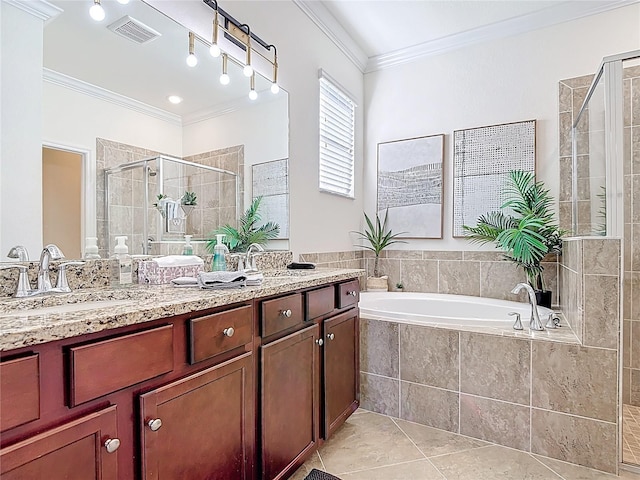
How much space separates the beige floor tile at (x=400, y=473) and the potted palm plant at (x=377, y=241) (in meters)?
1.74

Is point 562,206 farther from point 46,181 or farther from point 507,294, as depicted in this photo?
point 46,181

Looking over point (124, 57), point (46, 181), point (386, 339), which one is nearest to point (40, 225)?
point (46, 181)

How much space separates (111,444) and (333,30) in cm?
307

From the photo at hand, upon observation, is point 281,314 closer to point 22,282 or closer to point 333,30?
point 22,282

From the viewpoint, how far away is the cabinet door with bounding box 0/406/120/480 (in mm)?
723

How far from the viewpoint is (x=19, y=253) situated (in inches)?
46.8

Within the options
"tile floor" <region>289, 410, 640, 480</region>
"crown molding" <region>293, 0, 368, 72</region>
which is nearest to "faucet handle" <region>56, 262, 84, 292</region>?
"tile floor" <region>289, 410, 640, 480</region>

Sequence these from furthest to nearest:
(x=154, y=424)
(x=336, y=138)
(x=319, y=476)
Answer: (x=336, y=138), (x=319, y=476), (x=154, y=424)

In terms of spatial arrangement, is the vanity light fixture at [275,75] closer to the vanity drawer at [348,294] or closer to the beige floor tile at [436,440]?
the vanity drawer at [348,294]

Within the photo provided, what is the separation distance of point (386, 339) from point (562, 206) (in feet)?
5.60

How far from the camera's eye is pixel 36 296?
115 centimetres

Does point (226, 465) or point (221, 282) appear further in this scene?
point (221, 282)

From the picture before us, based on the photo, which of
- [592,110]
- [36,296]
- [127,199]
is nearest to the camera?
[36,296]

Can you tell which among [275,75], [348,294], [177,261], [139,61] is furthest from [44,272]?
[275,75]
